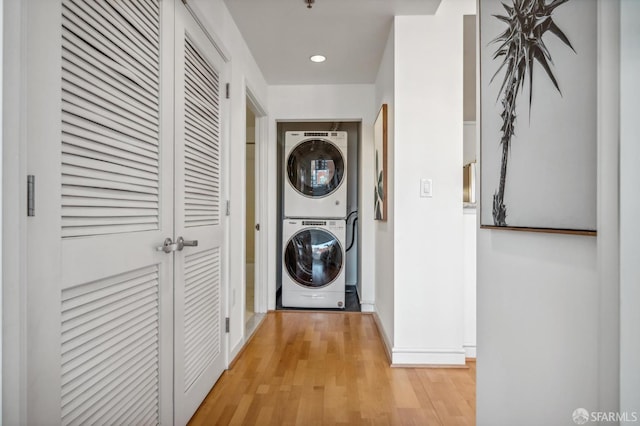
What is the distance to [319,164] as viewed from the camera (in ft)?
12.3

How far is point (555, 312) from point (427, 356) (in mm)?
1717

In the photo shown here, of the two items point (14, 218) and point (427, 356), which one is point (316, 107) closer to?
point (427, 356)

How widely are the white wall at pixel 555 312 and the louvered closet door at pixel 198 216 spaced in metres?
1.21

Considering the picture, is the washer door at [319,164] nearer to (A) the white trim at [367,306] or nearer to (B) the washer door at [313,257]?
(B) the washer door at [313,257]

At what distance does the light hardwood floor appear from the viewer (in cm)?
168

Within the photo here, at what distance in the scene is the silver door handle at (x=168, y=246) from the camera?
1342 mm

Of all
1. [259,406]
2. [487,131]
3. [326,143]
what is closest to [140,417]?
[259,406]

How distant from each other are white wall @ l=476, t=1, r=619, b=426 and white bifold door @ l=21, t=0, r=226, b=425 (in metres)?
1.10

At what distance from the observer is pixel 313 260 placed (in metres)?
3.73

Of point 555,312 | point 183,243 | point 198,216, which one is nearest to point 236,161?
point 198,216

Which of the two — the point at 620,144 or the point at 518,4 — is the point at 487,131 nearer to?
the point at 518,4

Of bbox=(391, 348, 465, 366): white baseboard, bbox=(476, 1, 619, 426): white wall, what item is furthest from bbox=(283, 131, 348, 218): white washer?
bbox=(476, 1, 619, 426): white wall

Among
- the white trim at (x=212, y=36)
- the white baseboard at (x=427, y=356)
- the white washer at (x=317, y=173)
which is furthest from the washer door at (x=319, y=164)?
the white baseboard at (x=427, y=356)

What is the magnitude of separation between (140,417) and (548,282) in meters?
1.34
